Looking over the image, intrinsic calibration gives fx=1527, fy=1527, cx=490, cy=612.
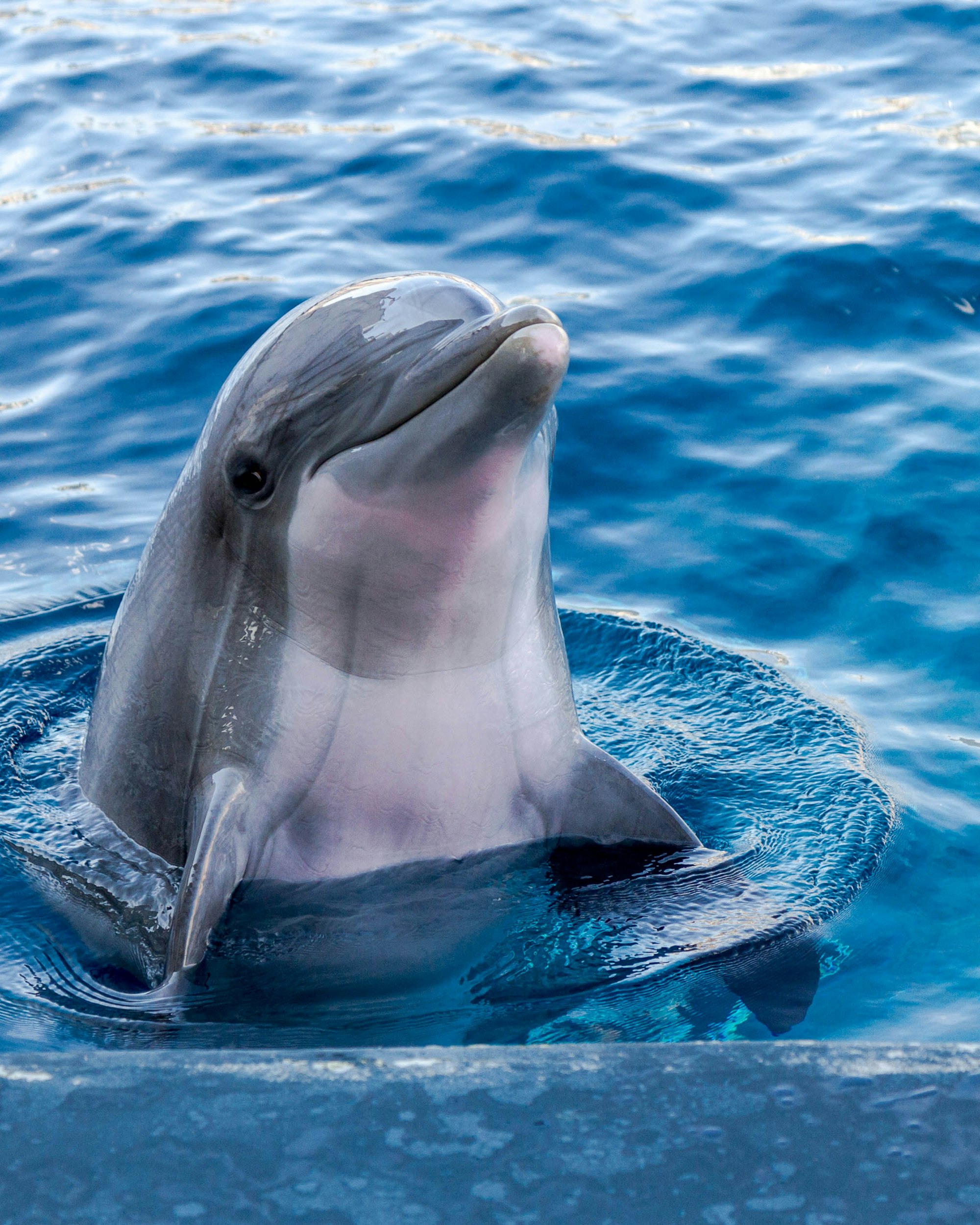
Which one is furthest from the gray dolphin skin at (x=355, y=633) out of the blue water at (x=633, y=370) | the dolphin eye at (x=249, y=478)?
the blue water at (x=633, y=370)

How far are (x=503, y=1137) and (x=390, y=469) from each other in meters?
2.23

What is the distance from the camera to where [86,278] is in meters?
11.2

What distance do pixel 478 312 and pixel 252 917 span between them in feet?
6.20

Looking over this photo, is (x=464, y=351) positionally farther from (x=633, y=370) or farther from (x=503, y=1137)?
(x=633, y=370)

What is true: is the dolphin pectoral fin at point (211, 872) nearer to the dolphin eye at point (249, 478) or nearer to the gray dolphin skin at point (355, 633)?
the gray dolphin skin at point (355, 633)

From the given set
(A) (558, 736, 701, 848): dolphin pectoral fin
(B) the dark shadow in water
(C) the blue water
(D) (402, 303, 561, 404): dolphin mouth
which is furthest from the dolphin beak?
(B) the dark shadow in water

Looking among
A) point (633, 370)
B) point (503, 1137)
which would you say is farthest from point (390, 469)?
point (633, 370)

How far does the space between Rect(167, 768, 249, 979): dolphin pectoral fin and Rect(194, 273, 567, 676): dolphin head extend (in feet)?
1.64

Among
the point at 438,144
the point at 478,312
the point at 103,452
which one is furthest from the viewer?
the point at 438,144

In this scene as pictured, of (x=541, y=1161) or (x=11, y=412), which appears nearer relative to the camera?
(x=541, y=1161)

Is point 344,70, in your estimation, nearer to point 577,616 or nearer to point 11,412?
point 11,412

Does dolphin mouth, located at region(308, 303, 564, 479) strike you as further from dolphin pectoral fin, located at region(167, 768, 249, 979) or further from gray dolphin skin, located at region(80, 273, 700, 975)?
dolphin pectoral fin, located at region(167, 768, 249, 979)

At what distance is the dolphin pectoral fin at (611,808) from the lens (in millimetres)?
4891

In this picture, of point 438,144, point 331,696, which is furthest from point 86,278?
point 331,696
